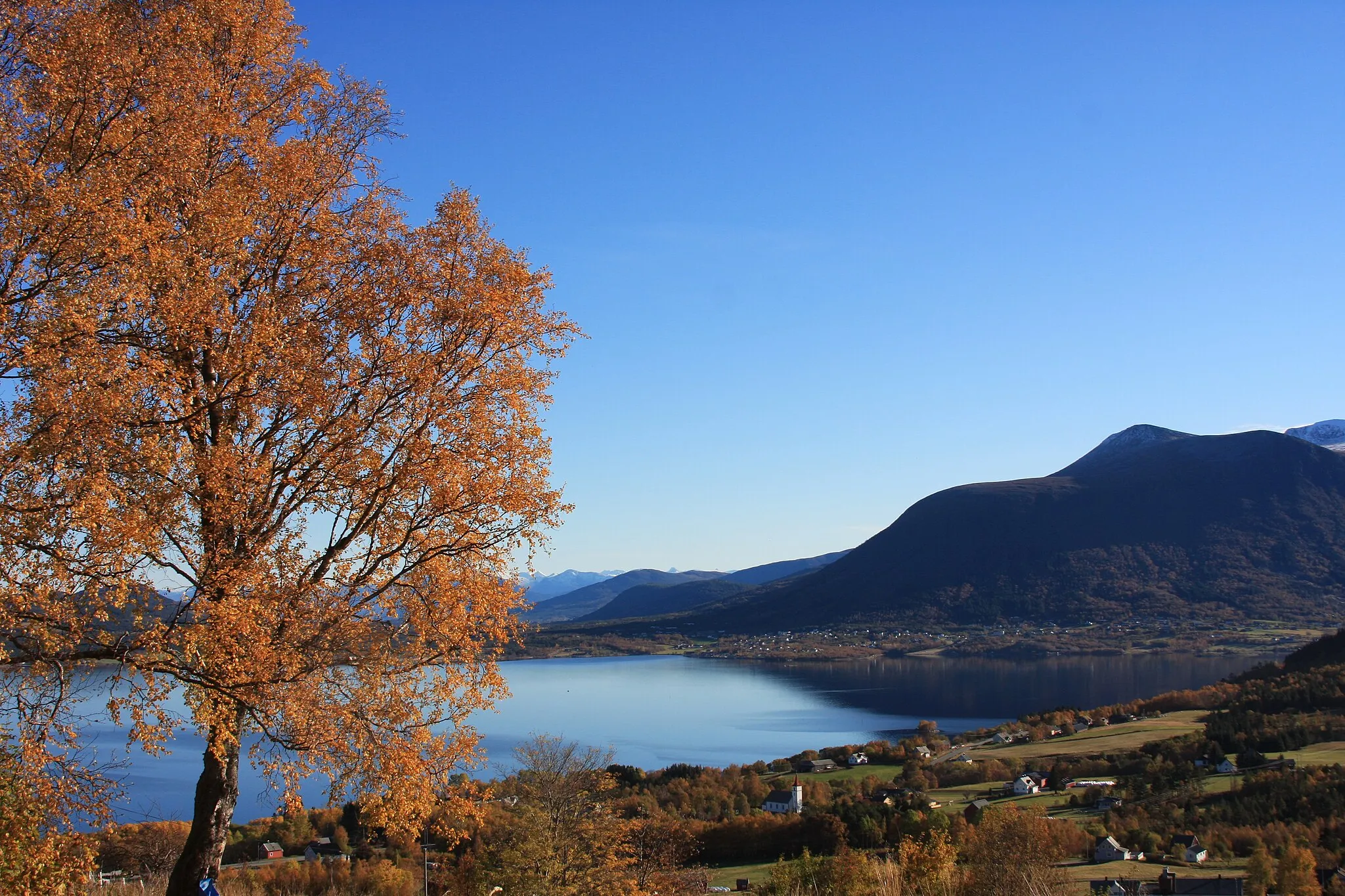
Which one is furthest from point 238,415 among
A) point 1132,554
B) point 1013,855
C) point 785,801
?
point 1132,554

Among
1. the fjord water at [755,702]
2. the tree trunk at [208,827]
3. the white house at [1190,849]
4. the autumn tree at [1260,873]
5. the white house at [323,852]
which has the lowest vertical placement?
the fjord water at [755,702]

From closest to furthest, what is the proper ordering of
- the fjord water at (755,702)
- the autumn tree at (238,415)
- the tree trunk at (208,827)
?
the autumn tree at (238,415) < the tree trunk at (208,827) < the fjord water at (755,702)

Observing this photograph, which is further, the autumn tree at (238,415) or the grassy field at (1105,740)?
the grassy field at (1105,740)

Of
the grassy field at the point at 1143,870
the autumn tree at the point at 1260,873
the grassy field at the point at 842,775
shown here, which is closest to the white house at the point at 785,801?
the grassy field at the point at 842,775

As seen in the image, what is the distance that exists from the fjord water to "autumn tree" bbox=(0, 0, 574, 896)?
110ft

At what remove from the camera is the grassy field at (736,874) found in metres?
30.4

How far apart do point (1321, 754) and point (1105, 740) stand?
13.7 metres

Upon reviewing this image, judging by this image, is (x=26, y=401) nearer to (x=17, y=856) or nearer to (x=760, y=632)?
(x=17, y=856)

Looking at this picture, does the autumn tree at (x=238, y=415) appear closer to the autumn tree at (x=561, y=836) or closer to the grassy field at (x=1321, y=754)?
the autumn tree at (x=561, y=836)

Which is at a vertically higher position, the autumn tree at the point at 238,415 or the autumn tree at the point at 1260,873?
the autumn tree at the point at 238,415

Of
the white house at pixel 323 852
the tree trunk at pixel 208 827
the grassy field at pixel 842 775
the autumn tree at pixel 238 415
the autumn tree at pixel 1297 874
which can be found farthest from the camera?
the grassy field at pixel 842 775

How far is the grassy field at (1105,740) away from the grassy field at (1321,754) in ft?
24.3

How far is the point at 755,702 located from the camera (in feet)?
326

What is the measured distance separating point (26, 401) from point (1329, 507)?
682 feet
